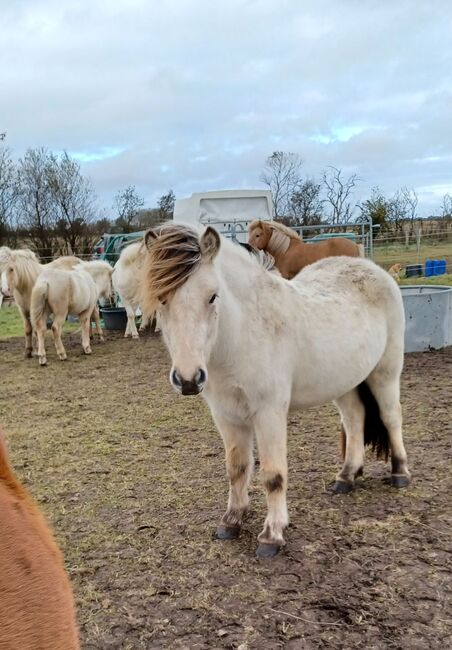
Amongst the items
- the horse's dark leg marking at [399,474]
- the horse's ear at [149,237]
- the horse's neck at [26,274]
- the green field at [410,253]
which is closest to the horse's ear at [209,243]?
the horse's ear at [149,237]

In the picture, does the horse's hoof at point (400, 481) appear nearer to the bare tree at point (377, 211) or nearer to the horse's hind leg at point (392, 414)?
the horse's hind leg at point (392, 414)

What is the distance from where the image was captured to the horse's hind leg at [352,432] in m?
3.38

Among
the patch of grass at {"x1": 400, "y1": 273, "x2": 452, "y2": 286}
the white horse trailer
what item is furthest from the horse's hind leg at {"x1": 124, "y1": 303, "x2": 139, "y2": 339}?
the patch of grass at {"x1": 400, "y1": 273, "x2": 452, "y2": 286}

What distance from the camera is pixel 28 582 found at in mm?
837

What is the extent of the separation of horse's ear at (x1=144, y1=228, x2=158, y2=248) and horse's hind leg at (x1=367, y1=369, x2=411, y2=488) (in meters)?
1.77

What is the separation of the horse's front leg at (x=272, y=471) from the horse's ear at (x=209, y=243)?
0.83 meters

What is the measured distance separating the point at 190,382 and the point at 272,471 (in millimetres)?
A: 815

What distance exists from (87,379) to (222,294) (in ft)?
16.5

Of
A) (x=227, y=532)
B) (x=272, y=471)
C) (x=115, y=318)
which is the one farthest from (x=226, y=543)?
(x=115, y=318)

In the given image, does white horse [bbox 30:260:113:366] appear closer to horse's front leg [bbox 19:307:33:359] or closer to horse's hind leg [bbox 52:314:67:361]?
horse's hind leg [bbox 52:314:67:361]

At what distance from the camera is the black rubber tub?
11.5m

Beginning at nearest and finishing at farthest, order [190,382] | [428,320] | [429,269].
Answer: [190,382], [428,320], [429,269]

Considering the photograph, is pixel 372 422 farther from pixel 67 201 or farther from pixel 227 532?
pixel 67 201

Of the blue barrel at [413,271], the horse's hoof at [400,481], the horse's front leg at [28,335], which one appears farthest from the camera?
the blue barrel at [413,271]
